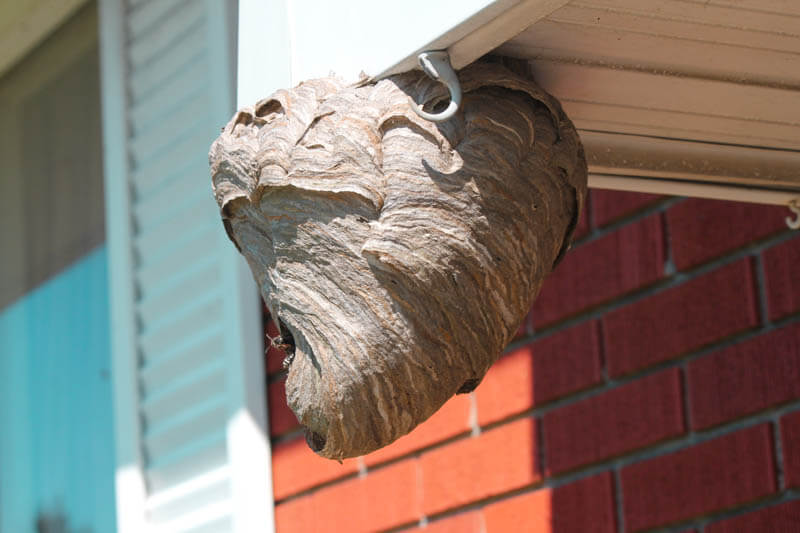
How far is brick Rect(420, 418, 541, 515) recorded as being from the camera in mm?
3008

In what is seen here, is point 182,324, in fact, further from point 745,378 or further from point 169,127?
point 745,378

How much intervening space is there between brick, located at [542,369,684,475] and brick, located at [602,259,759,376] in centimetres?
5

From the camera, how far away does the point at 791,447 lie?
250 cm

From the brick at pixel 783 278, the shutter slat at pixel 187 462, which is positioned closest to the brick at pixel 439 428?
the shutter slat at pixel 187 462

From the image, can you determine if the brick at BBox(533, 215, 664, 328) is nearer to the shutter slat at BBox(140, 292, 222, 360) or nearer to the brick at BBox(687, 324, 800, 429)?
the brick at BBox(687, 324, 800, 429)

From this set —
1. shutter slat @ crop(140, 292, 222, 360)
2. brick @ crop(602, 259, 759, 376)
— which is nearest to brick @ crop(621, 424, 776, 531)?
brick @ crop(602, 259, 759, 376)

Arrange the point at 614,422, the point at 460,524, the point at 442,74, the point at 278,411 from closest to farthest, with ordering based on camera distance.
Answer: the point at 442,74 < the point at 614,422 < the point at 460,524 < the point at 278,411

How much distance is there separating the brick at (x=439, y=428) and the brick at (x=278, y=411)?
0.36 metres

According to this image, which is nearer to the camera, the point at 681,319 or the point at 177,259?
the point at 681,319

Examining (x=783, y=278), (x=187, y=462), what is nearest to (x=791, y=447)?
(x=783, y=278)

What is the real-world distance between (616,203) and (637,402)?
41 cm

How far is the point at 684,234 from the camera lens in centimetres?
278

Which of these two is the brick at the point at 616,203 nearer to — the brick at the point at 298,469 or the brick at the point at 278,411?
the brick at the point at 298,469

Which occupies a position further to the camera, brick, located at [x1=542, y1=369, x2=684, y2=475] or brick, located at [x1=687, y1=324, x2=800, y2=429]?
brick, located at [x1=542, y1=369, x2=684, y2=475]
